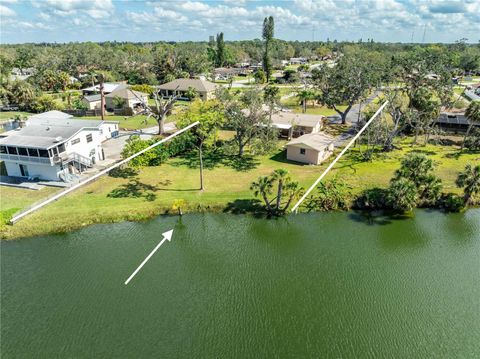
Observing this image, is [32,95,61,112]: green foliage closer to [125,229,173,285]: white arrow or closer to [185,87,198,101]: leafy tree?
[185,87,198,101]: leafy tree

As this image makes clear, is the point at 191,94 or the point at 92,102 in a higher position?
the point at 191,94

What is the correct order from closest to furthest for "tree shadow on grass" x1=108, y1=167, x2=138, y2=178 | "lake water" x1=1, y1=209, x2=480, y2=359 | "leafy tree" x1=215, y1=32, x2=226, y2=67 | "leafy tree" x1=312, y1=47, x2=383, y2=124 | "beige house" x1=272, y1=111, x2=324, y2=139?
"lake water" x1=1, y1=209, x2=480, y2=359 < "tree shadow on grass" x1=108, y1=167, x2=138, y2=178 < "beige house" x1=272, y1=111, x2=324, y2=139 < "leafy tree" x1=312, y1=47, x2=383, y2=124 < "leafy tree" x1=215, y1=32, x2=226, y2=67

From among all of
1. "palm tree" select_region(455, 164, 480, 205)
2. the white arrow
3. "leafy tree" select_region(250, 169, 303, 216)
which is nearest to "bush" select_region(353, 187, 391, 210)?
"leafy tree" select_region(250, 169, 303, 216)

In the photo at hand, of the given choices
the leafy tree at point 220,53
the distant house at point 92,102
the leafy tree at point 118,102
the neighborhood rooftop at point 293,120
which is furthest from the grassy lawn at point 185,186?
the leafy tree at point 220,53

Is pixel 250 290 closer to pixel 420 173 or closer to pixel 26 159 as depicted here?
pixel 420 173

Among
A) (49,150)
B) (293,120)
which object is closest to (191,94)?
(293,120)

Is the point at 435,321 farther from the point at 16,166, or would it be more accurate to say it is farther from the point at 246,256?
the point at 16,166
